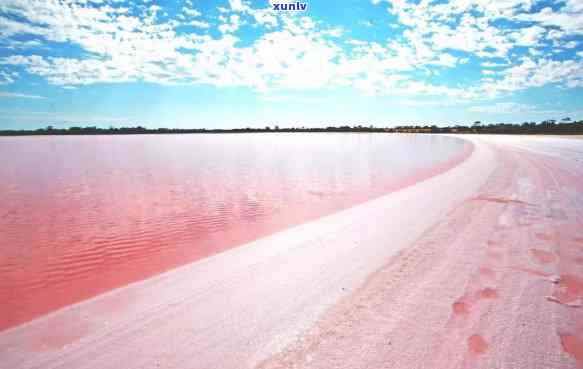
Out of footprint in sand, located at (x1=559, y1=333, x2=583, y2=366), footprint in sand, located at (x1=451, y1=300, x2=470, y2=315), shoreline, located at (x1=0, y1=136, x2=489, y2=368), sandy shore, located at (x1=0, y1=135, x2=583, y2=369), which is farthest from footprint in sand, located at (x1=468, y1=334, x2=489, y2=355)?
shoreline, located at (x1=0, y1=136, x2=489, y2=368)

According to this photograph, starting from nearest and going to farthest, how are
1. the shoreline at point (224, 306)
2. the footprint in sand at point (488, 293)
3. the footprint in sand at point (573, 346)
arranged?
the footprint in sand at point (573, 346), the shoreline at point (224, 306), the footprint in sand at point (488, 293)

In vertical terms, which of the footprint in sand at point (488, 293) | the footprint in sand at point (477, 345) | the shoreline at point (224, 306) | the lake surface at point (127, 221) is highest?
the footprint in sand at point (488, 293)

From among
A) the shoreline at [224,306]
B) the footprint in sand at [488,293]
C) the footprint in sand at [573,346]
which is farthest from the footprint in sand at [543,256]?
the footprint in sand at [573,346]

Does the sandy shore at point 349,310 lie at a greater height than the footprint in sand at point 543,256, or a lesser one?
lesser

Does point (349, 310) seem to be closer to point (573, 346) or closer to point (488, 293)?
point (488, 293)

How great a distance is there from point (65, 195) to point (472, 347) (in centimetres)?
1404

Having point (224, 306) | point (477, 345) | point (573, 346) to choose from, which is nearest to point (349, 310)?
point (477, 345)

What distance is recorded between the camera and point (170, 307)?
11.5ft

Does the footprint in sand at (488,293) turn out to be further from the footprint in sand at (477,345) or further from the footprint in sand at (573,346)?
the footprint in sand at (477,345)

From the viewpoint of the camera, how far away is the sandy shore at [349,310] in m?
2.58

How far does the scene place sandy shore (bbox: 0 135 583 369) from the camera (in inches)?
102

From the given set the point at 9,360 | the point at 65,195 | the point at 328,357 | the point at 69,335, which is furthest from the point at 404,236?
the point at 65,195

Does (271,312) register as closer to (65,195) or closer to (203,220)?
(203,220)

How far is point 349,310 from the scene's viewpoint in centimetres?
322
